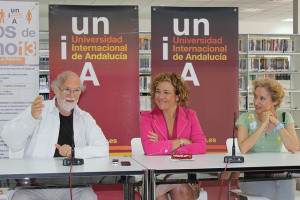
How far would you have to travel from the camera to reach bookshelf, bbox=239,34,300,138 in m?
8.50

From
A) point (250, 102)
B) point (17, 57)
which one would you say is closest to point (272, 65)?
point (250, 102)

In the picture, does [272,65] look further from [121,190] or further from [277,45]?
[121,190]

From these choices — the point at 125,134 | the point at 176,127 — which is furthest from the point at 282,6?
the point at 176,127

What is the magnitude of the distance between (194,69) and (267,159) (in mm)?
2370

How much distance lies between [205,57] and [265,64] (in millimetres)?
3807

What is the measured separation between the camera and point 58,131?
3266mm

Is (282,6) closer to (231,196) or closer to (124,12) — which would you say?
(124,12)

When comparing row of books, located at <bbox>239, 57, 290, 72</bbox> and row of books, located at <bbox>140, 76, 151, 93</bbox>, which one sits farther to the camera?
row of books, located at <bbox>239, 57, 290, 72</bbox>

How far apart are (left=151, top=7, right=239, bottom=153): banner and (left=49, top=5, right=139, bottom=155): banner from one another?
13.0 inches

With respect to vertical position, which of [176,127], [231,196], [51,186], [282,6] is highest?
[282,6]

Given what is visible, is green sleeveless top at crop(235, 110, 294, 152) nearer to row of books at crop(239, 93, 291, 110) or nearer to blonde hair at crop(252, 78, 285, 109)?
blonde hair at crop(252, 78, 285, 109)

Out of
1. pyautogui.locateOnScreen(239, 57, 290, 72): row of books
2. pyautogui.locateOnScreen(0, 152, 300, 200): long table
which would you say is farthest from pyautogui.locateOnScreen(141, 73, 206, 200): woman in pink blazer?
pyautogui.locateOnScreen(239, 57, 290, 72): row of books

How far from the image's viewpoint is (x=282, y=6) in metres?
11.1

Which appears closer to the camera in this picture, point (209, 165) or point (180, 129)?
point (209, 165)
